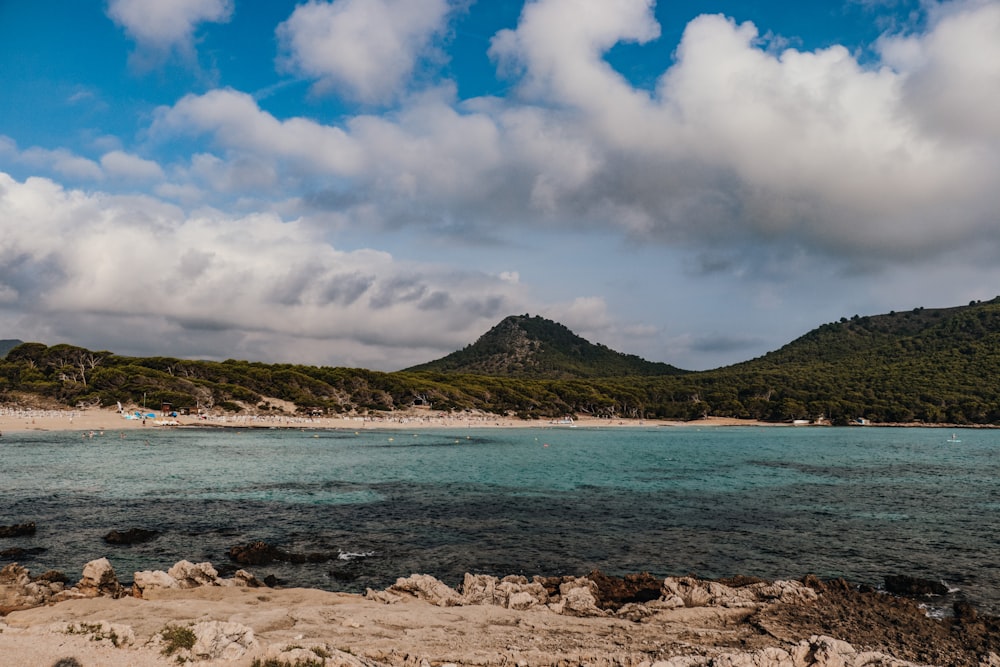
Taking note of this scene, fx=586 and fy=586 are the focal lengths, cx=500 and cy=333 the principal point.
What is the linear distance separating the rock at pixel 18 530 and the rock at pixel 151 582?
1295 centimetres

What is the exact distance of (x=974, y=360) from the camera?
19162 cm

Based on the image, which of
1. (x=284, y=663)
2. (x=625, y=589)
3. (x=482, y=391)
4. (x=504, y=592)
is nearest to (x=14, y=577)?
(x=284, y=663)

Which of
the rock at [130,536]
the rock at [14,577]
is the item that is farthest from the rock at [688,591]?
the rock at [130,536]

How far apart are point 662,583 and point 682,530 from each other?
1044 centimetres

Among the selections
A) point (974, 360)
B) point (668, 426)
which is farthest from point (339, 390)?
point (974, 360)

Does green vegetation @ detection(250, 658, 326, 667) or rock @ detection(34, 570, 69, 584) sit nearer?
green vegetation @ detection(250, 658, 326, 667)

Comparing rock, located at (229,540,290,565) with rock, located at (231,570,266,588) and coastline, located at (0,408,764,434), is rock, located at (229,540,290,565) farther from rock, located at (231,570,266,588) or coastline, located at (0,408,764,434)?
coastline, located at (0,408,764,434)

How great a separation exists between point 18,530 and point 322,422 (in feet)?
327

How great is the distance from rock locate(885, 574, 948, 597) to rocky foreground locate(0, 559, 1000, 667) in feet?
5.68

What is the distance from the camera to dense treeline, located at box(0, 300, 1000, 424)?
12269cm

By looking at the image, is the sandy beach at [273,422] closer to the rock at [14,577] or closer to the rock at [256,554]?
the rock at [256,554]

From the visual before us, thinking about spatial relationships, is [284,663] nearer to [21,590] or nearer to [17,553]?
[21,590]

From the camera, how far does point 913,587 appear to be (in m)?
19.7

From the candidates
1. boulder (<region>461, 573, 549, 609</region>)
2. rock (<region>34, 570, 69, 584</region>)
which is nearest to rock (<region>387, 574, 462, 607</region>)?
boulder (<region>461, 573, 549, 609</region>)
